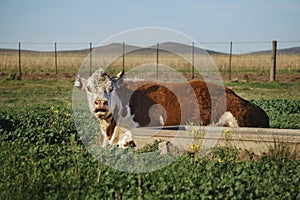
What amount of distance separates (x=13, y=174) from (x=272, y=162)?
315cm

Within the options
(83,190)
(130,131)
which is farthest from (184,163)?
(130,131)

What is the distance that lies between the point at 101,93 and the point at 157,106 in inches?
41.7

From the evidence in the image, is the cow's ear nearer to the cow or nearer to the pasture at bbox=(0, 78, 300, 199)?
the cow

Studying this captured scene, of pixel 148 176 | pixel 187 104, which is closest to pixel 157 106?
pixel 187 104

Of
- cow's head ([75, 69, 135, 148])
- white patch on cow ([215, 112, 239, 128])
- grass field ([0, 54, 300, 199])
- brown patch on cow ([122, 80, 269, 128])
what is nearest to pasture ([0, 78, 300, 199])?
grass field ([0, 54, 300, 199])

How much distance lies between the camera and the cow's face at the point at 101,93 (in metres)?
7.64

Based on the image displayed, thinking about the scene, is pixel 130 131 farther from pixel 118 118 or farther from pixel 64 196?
pixel 64 196

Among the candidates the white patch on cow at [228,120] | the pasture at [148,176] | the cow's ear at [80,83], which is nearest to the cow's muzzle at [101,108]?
the cow's ear at [80,83]

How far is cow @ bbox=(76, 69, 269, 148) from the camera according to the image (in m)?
7.87

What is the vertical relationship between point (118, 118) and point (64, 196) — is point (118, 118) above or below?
above

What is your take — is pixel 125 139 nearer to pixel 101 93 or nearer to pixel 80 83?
pixel 101 93

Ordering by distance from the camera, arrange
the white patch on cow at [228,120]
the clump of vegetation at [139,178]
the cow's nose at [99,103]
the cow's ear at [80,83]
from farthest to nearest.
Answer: the white patch on cow at [228,120] → the cow's ear at [80,83] → the cow's nose at [99,103] → the clump of vegetation at [139,178]

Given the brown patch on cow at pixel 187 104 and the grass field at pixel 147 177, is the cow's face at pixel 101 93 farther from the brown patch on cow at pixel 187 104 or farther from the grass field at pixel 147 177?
the grass field at pixel 147 177

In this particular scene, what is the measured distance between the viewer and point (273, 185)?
208 inches
